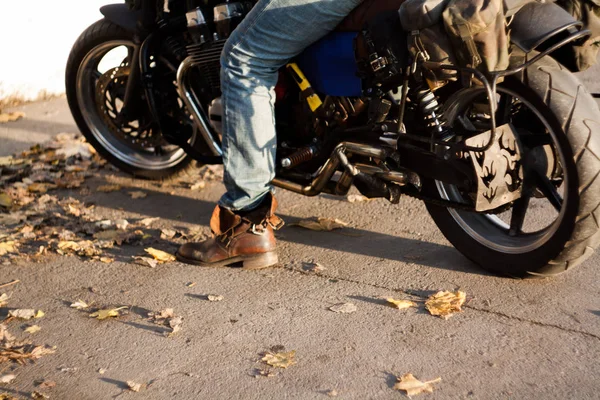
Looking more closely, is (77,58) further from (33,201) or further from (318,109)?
(318,109)

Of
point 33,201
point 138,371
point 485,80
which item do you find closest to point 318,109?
point 485,80

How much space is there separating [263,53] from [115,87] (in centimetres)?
170

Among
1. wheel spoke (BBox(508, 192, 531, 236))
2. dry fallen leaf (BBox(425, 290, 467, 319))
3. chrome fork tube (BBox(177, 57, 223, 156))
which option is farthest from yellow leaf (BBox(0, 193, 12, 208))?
wheel spoke (BBox(508, 192, 531, 236))

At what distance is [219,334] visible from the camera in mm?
3359

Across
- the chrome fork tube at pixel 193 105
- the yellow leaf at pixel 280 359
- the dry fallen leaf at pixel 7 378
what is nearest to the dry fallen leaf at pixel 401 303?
the yellow leaf at pixel 280 359

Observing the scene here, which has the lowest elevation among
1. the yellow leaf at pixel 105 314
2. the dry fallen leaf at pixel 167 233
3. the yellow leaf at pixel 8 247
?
the yellow leaf at pixel 105 314

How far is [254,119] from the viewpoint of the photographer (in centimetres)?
368

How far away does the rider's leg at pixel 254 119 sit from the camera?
3.42 meters

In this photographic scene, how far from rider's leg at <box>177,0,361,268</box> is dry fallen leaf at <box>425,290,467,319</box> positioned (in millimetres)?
841

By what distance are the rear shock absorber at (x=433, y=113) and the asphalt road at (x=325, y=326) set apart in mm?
688

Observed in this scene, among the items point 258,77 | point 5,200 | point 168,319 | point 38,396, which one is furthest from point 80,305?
point 5,200

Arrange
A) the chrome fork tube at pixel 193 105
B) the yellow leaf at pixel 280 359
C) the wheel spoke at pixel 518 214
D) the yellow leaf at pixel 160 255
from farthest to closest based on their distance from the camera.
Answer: the chrome fork tube at pixel 193 105 → the yellow leaf at pixel 160 255 → the wheel spoke at pixel 518 214 → the yellow leaf at pixel 280 359

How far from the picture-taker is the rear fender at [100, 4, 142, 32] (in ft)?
14.9

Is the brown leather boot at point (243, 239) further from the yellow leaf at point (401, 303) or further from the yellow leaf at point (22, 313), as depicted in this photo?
the yellow leaf at point (22, 313)
